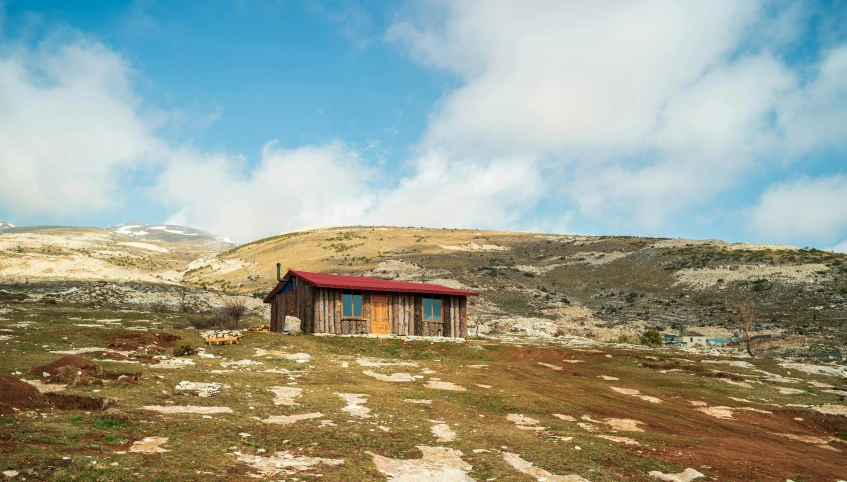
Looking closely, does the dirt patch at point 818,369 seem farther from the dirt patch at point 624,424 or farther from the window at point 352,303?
the window at point 352,303

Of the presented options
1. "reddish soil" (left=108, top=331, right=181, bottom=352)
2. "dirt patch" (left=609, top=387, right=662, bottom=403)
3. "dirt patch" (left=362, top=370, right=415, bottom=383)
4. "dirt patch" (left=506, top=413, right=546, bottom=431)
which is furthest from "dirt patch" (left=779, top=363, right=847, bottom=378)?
"reddish soil" (left=108, top=331, right=181, bottom=352)

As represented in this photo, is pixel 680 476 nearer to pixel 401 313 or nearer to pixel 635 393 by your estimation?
pixel 635 393

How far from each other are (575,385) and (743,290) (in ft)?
164

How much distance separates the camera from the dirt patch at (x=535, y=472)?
1015cm

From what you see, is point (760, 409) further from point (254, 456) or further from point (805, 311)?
point (805, 311)

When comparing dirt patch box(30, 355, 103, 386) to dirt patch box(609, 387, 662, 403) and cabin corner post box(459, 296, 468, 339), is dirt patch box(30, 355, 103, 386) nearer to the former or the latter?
dirt patch box(609, 387, 662, 403)

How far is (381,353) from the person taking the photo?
2766 cm

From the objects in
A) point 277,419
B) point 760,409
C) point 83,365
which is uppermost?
point 83,365

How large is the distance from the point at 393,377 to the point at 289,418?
8422mm

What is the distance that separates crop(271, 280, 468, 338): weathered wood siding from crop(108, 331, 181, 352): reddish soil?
901cm

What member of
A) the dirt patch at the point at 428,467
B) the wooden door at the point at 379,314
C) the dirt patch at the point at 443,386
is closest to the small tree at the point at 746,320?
the wooden door at the point at 379,314

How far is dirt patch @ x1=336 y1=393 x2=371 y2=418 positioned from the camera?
14273 millimetres

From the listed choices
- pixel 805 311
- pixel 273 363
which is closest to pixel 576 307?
pixel 805 311

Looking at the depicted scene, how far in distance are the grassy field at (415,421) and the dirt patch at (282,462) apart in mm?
56
